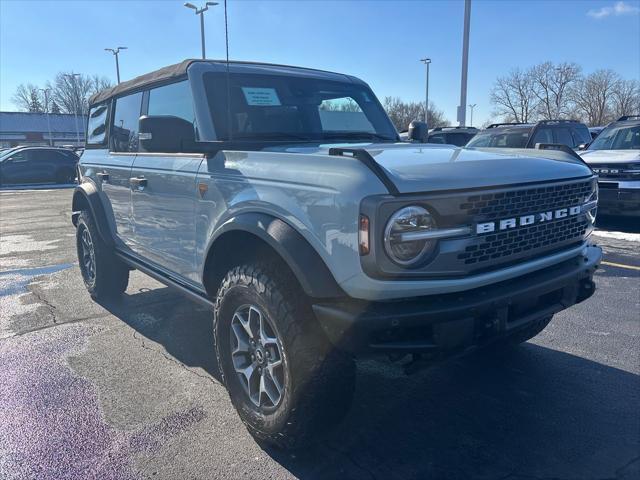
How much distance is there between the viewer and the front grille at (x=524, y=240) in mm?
2424

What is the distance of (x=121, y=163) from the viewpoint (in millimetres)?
4543

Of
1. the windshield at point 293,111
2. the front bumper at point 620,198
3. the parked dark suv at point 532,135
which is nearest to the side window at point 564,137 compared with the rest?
the parked dark suv at point 532,135

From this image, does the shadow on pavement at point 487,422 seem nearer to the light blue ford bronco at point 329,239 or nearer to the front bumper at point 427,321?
the light blue ford bronco at point 329,239

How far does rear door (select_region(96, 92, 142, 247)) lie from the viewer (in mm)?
4473

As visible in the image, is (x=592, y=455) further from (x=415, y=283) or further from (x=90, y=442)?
(x=90, y=442)

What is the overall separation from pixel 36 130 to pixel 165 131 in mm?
71423

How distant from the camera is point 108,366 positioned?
3.87 m

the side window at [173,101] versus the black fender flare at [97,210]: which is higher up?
the side window at [173,101]

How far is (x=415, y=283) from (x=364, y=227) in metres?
0.34

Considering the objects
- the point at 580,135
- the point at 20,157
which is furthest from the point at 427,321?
the point at 20,157

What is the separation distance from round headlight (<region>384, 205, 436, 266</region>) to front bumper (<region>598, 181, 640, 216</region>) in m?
7.53

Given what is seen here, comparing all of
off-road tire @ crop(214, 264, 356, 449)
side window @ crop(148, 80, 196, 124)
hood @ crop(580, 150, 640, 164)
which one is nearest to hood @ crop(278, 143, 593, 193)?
off-road tire @ crop(214, 264, 356, 449)

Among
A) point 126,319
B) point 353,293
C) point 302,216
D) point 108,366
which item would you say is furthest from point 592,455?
point 126,319

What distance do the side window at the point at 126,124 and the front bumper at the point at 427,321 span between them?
2989 mm
